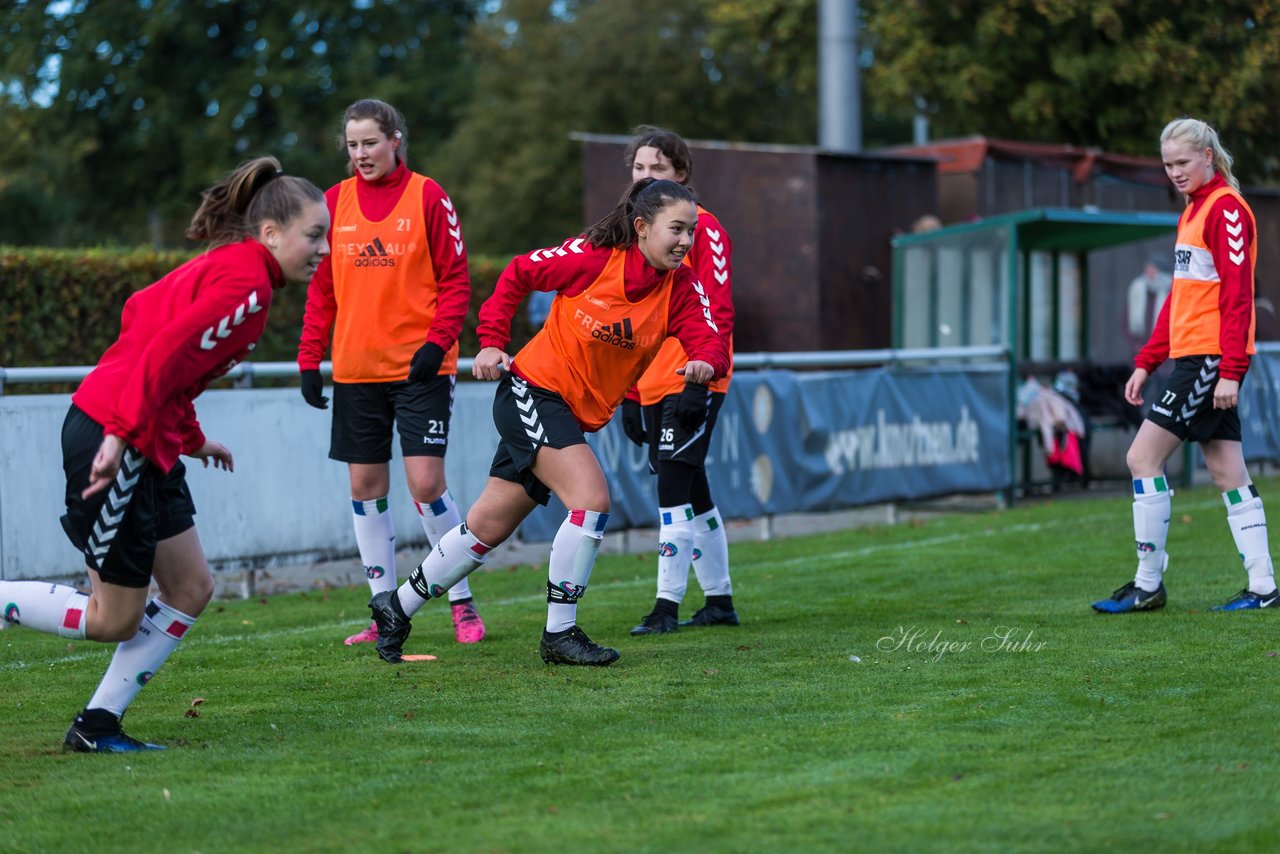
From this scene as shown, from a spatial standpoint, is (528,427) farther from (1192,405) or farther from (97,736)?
(1192,405)

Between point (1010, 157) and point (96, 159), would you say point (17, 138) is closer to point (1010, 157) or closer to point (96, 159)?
point (96, 159)

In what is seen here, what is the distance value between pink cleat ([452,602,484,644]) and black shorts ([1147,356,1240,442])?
3.15 m

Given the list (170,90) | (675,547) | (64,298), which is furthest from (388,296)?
(170,90)

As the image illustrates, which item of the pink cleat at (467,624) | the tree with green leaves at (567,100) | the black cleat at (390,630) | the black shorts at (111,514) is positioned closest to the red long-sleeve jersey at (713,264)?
the pink cleat at (467,624)

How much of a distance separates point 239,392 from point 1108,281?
39.0 feet

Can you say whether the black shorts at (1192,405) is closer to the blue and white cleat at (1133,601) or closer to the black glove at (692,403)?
the blue and white cleat at (1133,601)

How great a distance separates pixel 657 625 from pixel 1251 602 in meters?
2.72

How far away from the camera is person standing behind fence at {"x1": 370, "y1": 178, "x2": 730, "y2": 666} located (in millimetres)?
6062

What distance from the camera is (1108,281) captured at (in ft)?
60.1

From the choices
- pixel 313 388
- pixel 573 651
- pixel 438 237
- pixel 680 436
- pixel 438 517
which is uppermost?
pixel 438 237

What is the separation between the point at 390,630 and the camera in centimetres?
639

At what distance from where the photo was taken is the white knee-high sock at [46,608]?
4770 mm

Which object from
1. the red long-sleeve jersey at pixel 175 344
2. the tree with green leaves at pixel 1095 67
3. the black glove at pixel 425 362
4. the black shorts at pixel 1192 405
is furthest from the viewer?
the tree with green leaves at pixel 1095 67

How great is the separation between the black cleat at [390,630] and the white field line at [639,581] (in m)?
1.09
